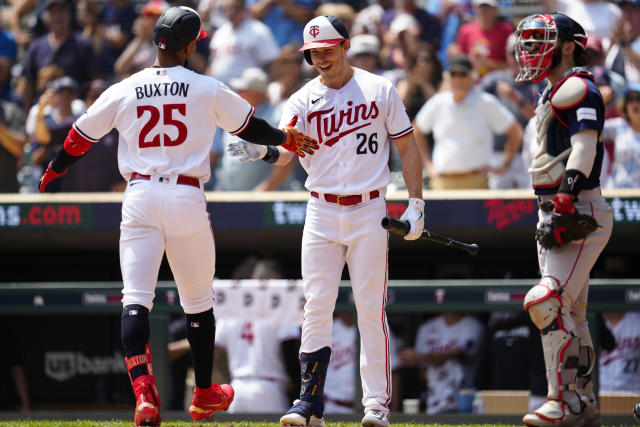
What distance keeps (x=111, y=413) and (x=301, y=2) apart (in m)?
4.83

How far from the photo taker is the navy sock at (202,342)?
→ 16.3ft

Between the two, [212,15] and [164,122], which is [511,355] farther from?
[212,15]

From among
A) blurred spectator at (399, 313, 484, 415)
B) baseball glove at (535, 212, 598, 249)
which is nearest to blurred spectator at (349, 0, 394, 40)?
blurred spectator at (399, 313, 484, 415)

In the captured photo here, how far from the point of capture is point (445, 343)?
291 inches

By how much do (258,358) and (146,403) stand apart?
2.95 m

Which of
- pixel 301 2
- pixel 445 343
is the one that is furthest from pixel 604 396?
pixel 301 2

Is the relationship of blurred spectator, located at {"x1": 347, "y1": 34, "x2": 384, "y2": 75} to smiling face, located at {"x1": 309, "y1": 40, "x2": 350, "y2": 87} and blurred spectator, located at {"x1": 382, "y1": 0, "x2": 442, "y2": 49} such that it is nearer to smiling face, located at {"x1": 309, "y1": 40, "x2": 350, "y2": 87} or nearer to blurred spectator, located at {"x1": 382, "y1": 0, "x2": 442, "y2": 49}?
blurred spectator, located at {"x1": 382, "y1": 0, "x2": 442, "y2": 49}

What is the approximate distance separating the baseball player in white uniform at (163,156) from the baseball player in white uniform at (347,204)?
31 centimetres

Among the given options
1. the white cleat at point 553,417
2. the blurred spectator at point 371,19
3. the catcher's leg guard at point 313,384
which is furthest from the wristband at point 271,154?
the blurred spectator at point 371,19

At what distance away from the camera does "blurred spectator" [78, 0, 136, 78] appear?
1041 centimetres

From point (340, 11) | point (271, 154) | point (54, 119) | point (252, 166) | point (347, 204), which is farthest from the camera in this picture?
point (340, 11)

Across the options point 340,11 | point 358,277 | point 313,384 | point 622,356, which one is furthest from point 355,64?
point 313,384

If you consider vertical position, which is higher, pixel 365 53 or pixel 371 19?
pixel 371 19

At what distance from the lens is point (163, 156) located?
15.4ft
